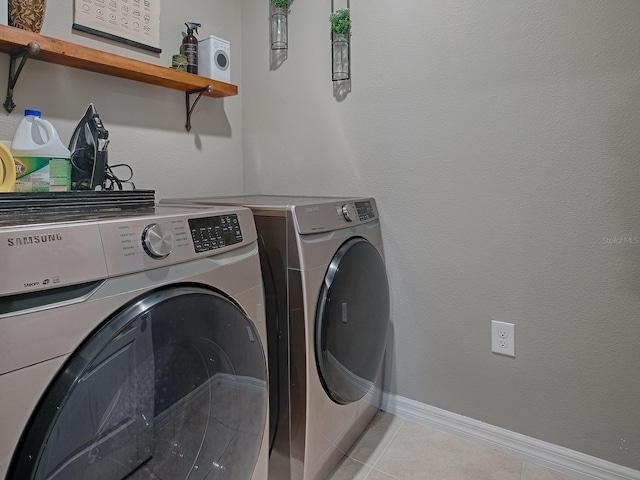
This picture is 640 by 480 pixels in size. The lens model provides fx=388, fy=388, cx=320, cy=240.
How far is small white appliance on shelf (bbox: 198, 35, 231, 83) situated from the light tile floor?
1710 millimetres

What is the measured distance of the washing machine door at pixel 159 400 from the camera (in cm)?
60

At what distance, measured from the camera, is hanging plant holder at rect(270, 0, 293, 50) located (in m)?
1.88

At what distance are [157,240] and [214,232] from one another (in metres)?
0.18

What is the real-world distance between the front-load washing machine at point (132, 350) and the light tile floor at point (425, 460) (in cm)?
57

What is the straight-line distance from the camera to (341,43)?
5.64 ft

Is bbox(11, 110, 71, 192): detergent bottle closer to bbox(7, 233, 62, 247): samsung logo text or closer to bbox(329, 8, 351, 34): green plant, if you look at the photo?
bbox(7, 233, 62, 247): samsung logo text

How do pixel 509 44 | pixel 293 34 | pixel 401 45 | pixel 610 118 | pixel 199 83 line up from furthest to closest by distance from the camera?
pixel 293 34
pixel 199 83
pixel 401 45
pixel 509 44
pixel 610 118

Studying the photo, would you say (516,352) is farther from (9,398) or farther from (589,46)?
(9,398)

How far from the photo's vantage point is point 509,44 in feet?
4.51

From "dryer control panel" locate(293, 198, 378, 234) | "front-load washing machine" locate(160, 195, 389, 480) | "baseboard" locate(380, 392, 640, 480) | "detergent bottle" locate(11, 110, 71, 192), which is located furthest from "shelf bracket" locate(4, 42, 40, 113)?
"baseboard" locate(380, 392, 640, 480)

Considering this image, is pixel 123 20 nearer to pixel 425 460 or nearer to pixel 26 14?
pixel 26 14

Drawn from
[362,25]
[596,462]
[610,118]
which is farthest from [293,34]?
[596,462]

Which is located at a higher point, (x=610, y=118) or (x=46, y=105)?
(x=46, y=105)

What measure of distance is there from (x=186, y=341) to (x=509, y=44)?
1429 millimetres
